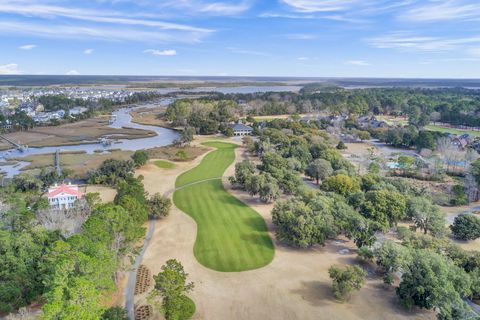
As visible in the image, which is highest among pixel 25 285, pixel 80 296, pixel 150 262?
pixel 80 296

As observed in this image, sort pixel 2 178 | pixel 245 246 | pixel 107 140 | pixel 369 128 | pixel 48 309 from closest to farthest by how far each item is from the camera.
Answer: pixel 48 309 < pixel 245 246 < pixel 2 178 < pixel 107 140 < pixel 369 128

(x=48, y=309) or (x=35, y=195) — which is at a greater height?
(x=48, y=309)

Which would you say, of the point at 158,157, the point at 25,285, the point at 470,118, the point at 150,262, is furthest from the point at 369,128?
the point at 25,285

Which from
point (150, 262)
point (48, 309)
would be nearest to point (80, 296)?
point (48, 309)

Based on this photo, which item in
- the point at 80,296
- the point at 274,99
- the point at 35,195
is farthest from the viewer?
the point at 274,99

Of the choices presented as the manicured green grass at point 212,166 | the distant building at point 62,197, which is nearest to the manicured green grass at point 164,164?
the manicured green grass at point 212,166

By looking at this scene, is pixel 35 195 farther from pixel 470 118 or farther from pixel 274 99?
pixel 274 99

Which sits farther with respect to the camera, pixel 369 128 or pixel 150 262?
pixel 369 128
